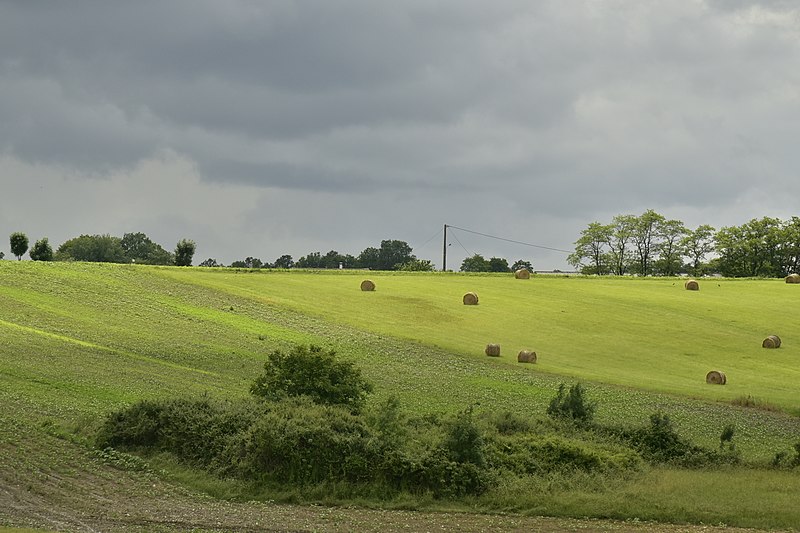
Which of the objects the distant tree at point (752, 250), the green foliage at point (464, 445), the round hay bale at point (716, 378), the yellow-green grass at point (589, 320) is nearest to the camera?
the green foliage at point (464, 445)

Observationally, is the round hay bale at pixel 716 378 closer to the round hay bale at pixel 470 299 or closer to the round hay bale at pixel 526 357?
the round hay bale at pixel 526 357

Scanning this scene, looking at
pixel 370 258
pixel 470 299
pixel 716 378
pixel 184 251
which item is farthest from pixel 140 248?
pixel 716 378

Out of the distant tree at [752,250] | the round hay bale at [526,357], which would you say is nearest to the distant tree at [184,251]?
the round hay bale at [526,357]

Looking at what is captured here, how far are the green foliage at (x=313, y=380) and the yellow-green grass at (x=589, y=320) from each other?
17041 mm

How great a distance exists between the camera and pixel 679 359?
170 feet

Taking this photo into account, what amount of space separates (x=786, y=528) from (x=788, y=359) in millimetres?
33626

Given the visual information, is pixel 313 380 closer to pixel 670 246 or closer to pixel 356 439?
pixel 356 439

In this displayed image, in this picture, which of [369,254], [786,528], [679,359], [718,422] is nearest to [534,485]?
[786,528]

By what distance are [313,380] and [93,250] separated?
148145 millimetres

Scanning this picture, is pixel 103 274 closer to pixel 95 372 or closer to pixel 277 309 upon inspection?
pixel 277 309

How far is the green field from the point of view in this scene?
27.0 m

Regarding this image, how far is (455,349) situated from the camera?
165ft

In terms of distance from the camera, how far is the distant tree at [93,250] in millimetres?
168000

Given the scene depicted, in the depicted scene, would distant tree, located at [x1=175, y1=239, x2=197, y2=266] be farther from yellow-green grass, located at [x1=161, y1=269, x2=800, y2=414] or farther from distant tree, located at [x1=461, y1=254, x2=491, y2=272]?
distant tree, located at [x1=461, y1=254, x2=491, y2=272]
